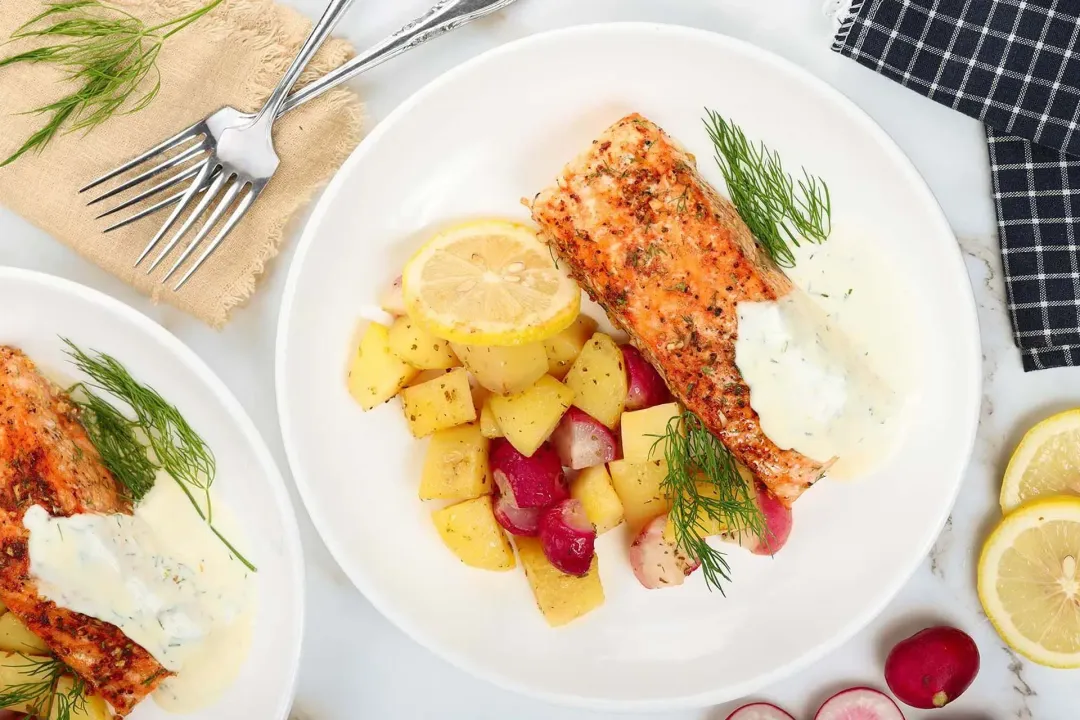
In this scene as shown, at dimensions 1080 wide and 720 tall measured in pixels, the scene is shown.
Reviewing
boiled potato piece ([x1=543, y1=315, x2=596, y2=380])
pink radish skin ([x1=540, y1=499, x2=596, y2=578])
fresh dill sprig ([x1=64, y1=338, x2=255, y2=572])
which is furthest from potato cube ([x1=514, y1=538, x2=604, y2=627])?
fresh dill sprig ([x1=64, y1=338, x2=255, y2=572])

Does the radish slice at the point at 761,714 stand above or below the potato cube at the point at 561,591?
below

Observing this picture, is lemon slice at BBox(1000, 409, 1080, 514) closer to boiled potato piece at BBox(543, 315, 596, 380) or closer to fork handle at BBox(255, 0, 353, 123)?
boiled potato piece at BBox(543, 315, 596, 380)

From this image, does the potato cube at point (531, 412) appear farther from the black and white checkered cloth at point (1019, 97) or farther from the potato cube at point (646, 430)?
the black and white checkered cloth at point (1019, 97)

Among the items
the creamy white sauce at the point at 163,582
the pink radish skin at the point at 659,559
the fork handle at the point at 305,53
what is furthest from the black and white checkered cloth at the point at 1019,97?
the creamy white sauce at the point at 163,582

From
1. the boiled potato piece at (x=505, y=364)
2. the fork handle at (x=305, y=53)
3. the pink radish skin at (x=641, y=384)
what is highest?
the fork handle at (x=305, y=53)

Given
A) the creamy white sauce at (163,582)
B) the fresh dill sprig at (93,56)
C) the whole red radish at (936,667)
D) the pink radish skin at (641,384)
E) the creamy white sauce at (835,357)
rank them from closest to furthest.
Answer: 1. the creamy white sauce at (835,357)
2. the creamy white sauce at (163,582)
3. the fresh dill sprig at (93,56)
4. the pink radish skin at (641,384)
5. the whole red radish at (936,667)

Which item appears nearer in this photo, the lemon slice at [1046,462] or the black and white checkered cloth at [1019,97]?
the black and white checkered cloth at [1019,97]
